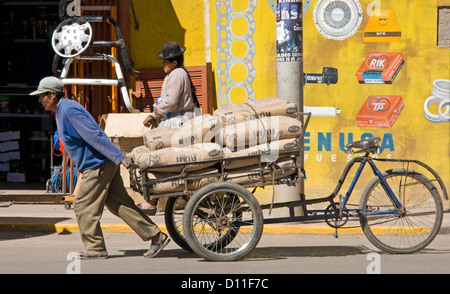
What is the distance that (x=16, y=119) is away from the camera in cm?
1491

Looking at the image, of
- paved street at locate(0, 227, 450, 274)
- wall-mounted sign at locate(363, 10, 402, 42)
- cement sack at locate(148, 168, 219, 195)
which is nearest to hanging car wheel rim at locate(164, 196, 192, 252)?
paved street at locate(0, 227, 450, 274)

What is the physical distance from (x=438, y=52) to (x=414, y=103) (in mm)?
858

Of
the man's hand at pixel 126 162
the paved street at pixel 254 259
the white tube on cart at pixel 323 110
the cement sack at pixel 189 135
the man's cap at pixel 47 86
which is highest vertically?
the man's cap at pixel 47 86

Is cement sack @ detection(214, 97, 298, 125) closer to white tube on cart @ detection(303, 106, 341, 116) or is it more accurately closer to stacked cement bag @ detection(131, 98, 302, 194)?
stacked cement bag @ detection(131, 98, 302, 194)

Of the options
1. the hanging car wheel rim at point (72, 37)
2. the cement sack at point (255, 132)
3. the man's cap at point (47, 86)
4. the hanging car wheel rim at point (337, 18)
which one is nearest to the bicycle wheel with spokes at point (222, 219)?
the cement sack at point (255, 132)

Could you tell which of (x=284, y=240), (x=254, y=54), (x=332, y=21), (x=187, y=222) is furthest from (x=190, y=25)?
(x=187, y=222)

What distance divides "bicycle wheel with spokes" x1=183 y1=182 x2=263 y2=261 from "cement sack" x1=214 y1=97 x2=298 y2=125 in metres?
0.71

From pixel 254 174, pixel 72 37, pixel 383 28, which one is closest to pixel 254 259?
pixel 254 174

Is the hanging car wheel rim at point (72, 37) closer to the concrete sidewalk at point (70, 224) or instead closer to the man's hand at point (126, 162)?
the concrete sidewalk at point (70, 224)

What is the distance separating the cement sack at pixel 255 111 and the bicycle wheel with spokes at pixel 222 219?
0.71 m

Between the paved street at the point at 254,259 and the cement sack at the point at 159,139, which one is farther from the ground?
the cement sack at the point at 159,139

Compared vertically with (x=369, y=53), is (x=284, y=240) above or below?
below

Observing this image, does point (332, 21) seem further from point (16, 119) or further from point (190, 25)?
point (16, 119)

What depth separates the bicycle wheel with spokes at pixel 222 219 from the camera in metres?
7.36
